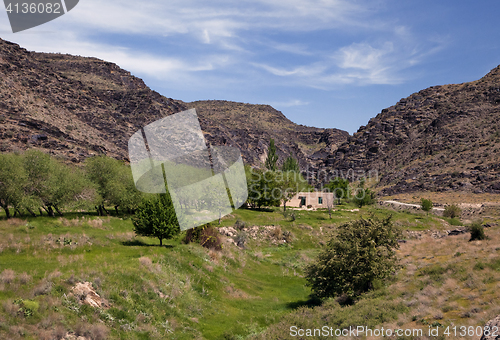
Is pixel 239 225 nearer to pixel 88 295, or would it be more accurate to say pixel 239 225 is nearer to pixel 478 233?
pixel 478 233

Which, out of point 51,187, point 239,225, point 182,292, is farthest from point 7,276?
point 239,225

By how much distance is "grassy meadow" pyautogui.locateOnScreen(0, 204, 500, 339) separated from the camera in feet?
47.2

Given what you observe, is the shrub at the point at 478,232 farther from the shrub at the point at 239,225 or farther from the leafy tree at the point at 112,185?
the leafy tree at the point at 112,185

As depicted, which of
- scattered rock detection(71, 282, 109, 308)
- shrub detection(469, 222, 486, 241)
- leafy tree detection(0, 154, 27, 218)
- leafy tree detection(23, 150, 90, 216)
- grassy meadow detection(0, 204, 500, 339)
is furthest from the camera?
shrub detection(469, 222, 486, 241)

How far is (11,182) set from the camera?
31656 mm

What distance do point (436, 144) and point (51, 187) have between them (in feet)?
491

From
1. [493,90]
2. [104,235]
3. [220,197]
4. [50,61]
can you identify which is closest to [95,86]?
[50,61]

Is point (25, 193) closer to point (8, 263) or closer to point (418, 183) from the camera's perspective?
point (8, 263)

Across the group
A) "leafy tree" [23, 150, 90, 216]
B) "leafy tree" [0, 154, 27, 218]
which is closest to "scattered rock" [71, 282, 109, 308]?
"leafy tree" [0, 154, 27, 218]

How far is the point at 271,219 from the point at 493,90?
15409 cm

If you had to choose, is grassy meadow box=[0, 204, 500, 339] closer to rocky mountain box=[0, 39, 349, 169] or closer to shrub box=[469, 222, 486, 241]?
shrub box=[469, 222, 486, 241]

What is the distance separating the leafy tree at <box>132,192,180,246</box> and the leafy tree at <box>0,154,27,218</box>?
12.8 metres

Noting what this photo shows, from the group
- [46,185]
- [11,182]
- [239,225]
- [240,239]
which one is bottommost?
[240,239]

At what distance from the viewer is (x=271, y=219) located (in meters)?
56.1
